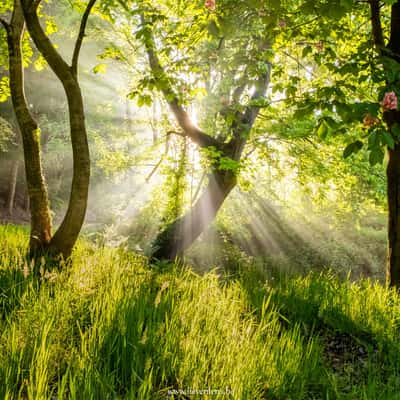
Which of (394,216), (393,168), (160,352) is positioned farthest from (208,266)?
(160,352)

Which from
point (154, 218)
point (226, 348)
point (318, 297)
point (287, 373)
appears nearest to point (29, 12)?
point (226, 348)

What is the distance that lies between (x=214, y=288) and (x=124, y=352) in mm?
1588

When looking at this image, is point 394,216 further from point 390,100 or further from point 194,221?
point 194,221

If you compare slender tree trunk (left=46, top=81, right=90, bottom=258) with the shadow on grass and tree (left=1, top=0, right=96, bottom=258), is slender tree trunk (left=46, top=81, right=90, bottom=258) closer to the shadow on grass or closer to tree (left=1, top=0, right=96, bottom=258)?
tree (left=1, top=0, right=96, bottom=258)

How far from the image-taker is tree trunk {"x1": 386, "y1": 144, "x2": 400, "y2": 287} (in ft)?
14.6

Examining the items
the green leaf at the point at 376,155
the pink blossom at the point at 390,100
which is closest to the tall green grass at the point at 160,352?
the green leaf at the point at 376,155

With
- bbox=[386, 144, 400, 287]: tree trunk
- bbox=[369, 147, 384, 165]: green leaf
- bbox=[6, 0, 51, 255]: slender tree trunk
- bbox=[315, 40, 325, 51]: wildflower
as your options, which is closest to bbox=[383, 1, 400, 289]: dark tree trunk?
bbox=[386, 144, 400, 287]: tree trunk

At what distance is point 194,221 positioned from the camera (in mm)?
8086

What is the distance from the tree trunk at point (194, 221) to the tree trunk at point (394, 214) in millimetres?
3811

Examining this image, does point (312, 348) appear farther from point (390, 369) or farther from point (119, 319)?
point (119, 319)

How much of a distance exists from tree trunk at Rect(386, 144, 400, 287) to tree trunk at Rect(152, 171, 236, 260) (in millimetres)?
3811

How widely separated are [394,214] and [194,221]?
4.64 metres

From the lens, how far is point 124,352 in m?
1.83

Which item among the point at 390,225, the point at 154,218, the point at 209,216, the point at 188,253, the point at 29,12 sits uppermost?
the point at 29,12
